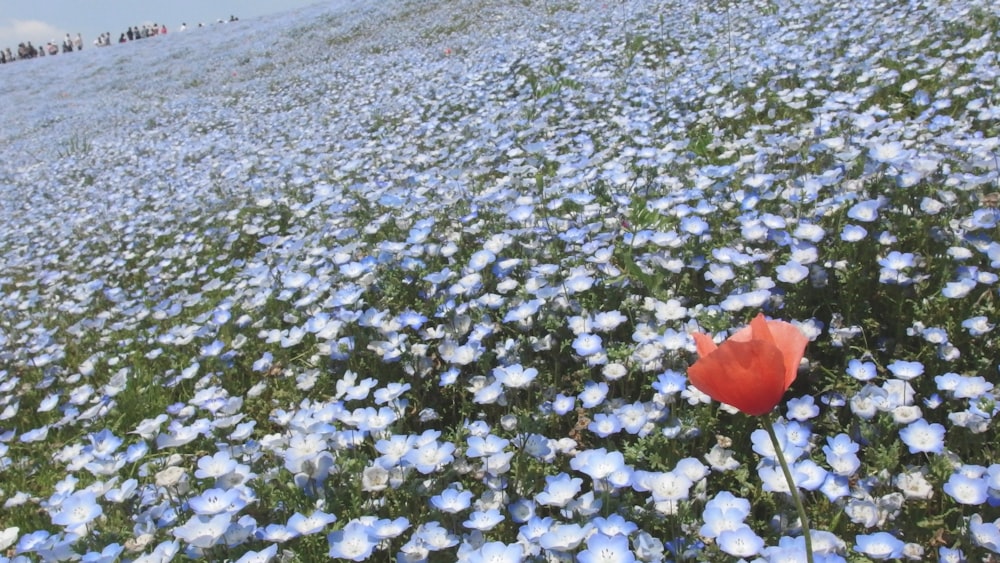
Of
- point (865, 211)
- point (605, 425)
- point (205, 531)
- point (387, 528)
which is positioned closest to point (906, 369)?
point (865, 211)

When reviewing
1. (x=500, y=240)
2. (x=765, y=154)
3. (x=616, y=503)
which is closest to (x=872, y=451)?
(x=616, y=503)

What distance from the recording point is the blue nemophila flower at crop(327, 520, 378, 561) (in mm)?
1686

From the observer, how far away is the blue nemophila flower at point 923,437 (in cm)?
174

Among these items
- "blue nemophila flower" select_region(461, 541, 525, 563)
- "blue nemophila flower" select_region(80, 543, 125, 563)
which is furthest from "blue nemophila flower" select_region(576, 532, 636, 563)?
"blue nemophila flower" select_region(80, 543, 125, 563)

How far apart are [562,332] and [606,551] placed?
1143 millimetres

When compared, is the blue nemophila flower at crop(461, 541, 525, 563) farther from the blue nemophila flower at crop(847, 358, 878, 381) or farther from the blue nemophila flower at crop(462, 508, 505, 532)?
the blue nemophila flower at crop(847, 358, 878, 381)

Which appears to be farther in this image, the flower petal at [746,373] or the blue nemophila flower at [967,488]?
the blue nemophila flower at [967,488]

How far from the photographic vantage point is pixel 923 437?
1.77 meters

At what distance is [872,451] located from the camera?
5.68 ft

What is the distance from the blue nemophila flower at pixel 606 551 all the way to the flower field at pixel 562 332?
0.04 feet

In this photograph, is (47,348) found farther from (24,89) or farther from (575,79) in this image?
(24,89)

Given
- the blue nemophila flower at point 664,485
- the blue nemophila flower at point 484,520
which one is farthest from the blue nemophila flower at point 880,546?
the blue nemophila flower at point 484,520

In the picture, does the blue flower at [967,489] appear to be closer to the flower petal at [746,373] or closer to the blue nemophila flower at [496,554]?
the flower petal at [746,373]

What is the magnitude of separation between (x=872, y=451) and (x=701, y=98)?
13.4 ft
